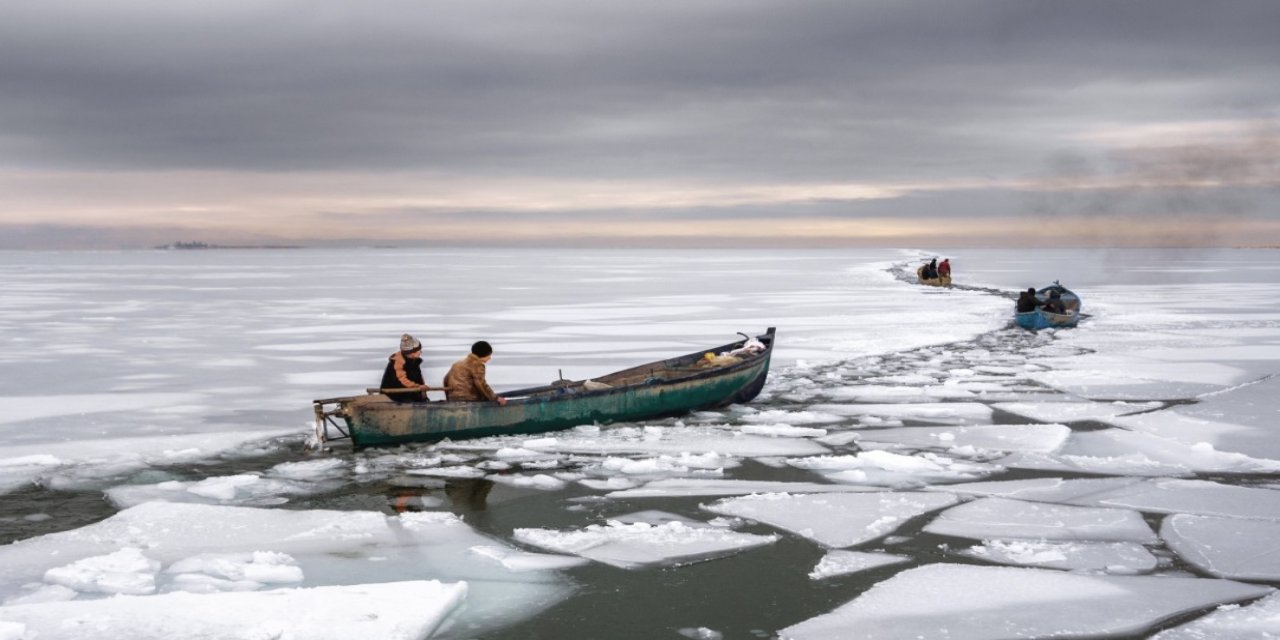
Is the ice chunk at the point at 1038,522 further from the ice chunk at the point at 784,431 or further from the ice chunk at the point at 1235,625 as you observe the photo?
the ice chunk at the point at 784,431

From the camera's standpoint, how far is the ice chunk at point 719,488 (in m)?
9.30

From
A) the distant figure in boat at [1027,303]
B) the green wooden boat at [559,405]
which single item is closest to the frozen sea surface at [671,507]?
the green wooden boat at [559,405]

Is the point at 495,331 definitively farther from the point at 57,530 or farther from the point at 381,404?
the point at 57,530

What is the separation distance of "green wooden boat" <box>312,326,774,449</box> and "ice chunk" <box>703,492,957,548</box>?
3.77 metres

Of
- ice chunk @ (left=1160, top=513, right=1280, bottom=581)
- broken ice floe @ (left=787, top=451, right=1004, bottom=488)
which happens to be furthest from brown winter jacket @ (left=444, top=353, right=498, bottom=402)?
ice chunk @ (left=1160, top=513, right=1280, bottom=581)

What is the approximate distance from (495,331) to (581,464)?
14.7 metres

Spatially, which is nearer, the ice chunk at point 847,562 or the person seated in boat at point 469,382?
the ice chunk at point 847,562

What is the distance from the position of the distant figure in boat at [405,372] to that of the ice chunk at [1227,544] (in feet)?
25.1

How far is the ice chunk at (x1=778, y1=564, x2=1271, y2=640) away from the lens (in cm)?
604

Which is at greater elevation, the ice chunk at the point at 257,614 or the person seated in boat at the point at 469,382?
the person seated in boat at the point at 469,382

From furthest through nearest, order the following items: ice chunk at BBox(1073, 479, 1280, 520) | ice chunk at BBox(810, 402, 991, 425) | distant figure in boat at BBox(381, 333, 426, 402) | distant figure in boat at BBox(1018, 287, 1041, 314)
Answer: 1. distant figure in boat at BBox(1018, 287, 1041, 314)
2. ice chunk at BBox(810, 402, 991, 425)
3. distant figure in boat at BBox(381, 333, 426, 402)
4. ice chunk at BBox(1073, 479, 1280, 520)

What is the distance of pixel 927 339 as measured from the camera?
23234mm

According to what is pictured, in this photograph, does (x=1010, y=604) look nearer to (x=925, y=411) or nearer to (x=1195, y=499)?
(x=1195, y=499)

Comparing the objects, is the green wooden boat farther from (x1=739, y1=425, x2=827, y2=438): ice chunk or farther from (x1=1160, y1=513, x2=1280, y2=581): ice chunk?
(x1=1160, y1=513, x2=1280, y2=581): ice chunk
